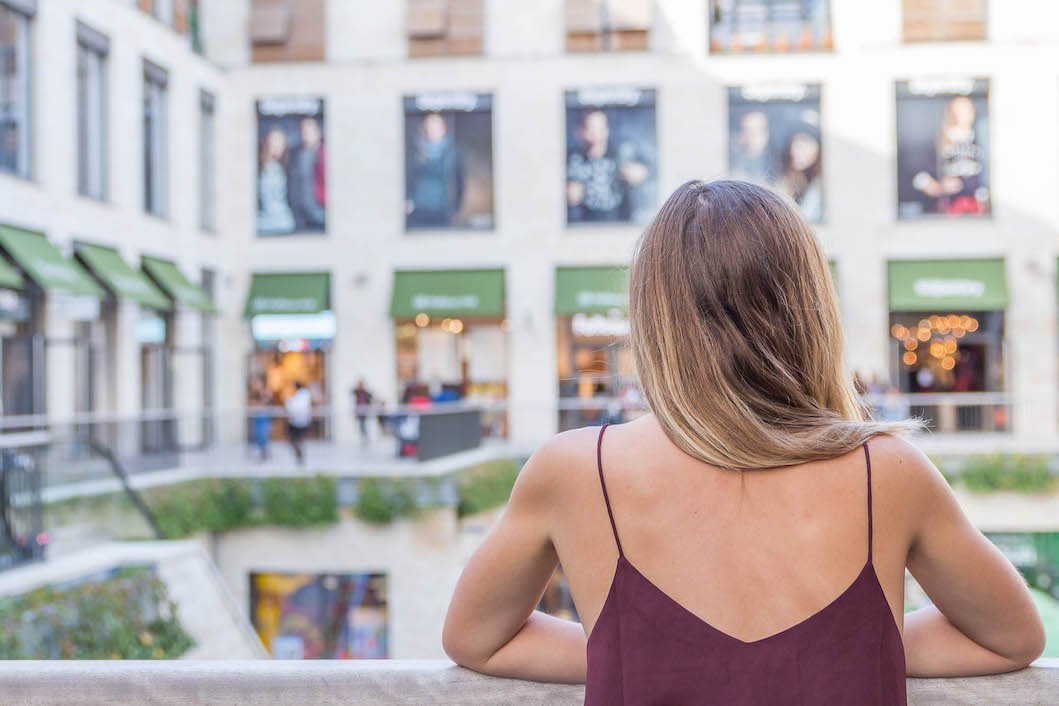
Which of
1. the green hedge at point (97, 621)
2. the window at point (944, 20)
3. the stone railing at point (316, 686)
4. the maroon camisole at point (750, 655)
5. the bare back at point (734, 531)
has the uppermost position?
the window at point (944, 20)

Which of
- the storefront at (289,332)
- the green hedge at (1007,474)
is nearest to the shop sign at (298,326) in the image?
the storefront at (289,332)

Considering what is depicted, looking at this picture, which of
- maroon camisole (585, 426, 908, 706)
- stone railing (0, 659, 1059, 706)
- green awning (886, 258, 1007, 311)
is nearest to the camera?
maroon camisole (585, 426, 908, 706)

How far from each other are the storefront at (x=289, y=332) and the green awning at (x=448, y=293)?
6.12ft

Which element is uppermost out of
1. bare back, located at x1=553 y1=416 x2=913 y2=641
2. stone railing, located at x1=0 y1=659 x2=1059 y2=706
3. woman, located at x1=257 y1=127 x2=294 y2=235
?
woman, located at x1=257 y1=127 x2=294 y2=235

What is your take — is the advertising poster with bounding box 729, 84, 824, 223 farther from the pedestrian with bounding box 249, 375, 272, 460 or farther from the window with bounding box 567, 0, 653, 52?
the pedestrian with bounding box 249, 375, 272, 460

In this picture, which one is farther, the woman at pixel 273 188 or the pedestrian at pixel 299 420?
the woman at pixel 273 188

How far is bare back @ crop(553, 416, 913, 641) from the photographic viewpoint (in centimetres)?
155

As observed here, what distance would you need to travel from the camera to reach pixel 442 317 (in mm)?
27797

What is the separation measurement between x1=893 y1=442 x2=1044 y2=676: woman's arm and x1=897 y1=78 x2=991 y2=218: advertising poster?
26.8 meters

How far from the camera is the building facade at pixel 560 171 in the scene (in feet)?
87.6

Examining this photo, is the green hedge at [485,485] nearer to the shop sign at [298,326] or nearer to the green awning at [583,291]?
the green awning at [583,291]

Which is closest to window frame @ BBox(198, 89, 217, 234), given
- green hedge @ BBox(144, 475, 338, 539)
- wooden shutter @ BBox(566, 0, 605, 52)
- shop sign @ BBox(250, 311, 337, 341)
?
shop sign @ BBox(250, 311, 337, 341)

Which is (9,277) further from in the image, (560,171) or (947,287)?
(947,287)

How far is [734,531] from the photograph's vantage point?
5.19 feet
